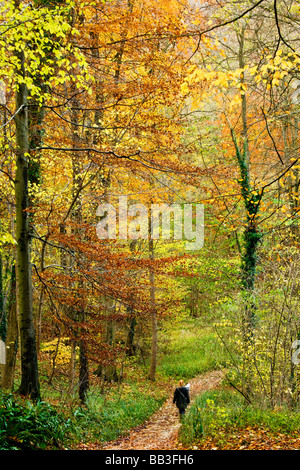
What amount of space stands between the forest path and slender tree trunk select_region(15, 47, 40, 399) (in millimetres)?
2490

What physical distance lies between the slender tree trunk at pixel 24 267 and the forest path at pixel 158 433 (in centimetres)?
249

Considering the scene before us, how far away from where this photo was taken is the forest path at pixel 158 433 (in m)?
7.35

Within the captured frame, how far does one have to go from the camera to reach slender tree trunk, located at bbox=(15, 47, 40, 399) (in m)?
6.29

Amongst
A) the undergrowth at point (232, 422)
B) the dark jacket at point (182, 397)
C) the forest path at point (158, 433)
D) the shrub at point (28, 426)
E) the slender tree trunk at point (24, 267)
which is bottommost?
the forest path at point (158, 433)

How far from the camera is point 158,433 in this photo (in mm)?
8484

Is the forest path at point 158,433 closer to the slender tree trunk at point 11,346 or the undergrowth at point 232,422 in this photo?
the undergrowth at point 232,422

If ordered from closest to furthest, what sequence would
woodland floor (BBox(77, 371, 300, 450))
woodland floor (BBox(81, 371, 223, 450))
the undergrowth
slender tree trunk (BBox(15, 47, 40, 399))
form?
woodland floor (BBox(77, 371, 300, 450)) → the undergrowth → slender tree trunk (BBox(15, 47, 40, 399)) → woodland floor (BBox(81, 371, 223, 450))

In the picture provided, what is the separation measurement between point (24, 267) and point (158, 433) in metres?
5.31

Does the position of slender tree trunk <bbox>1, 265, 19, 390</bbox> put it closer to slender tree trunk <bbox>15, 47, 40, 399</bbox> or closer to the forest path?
slender tree trunk <bbox>15, 47, 40, 399</bbox>

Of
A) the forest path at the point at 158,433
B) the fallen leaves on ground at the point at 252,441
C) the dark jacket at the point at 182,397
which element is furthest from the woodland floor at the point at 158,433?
the fallen leaves on ground at the point at 252,441

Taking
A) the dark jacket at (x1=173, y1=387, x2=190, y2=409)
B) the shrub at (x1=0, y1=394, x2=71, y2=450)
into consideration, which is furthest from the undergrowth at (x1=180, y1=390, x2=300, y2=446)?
the shrub at (x1=0, y1=394, x2=71, y2=450)

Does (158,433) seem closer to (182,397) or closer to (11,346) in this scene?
(182,397)

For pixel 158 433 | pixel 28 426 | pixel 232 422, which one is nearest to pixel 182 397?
pixel 158 433

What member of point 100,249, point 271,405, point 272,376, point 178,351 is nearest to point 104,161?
point 100,249
